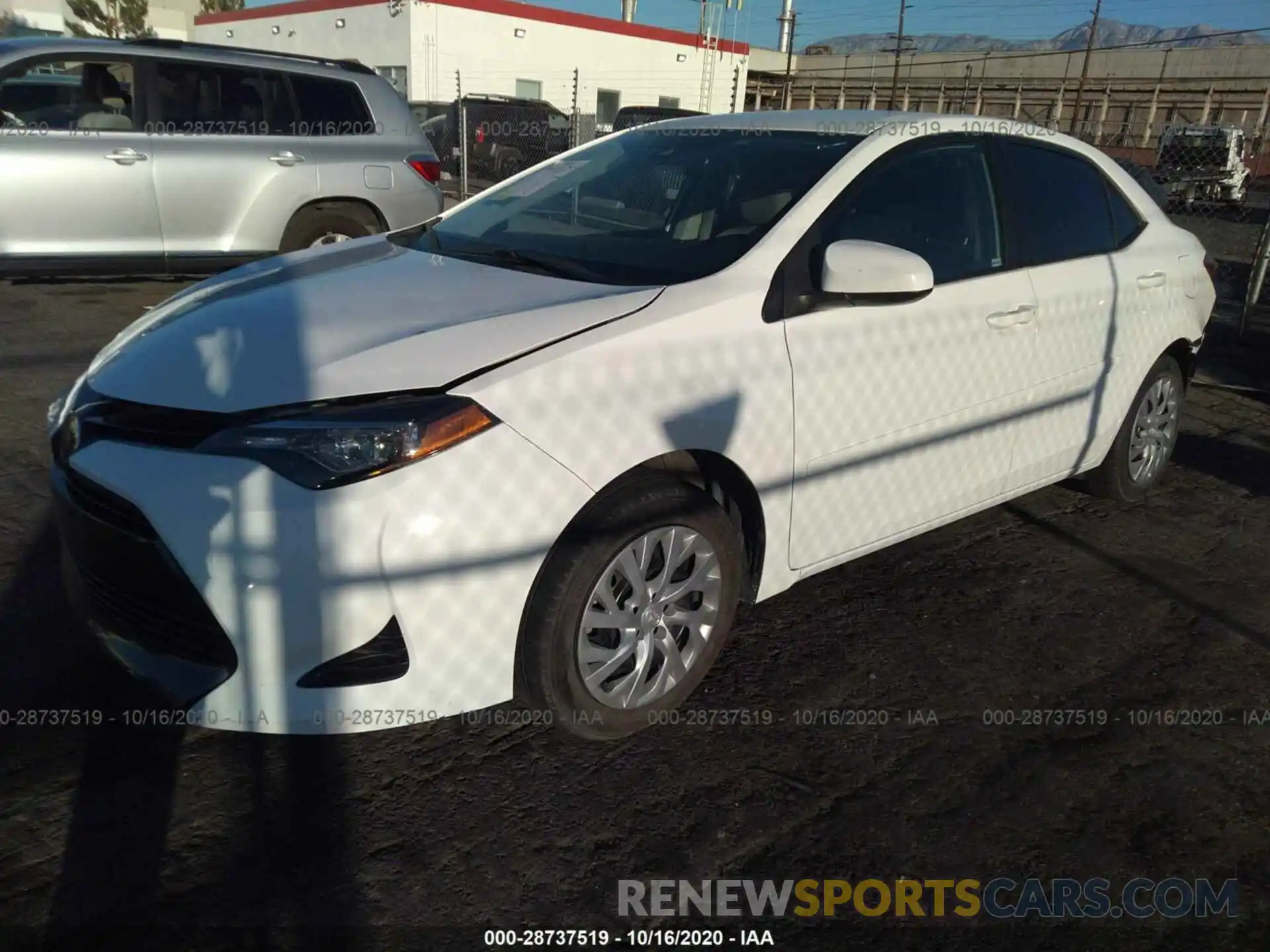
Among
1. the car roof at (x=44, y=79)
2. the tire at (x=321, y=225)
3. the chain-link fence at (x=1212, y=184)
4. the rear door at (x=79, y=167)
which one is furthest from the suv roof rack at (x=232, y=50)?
the chain-link fence at (x=1212, y=184)

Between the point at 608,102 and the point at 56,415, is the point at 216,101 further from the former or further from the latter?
the point at 608,102

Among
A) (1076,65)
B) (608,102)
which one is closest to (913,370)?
(608,102)

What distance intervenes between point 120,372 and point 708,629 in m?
1.75

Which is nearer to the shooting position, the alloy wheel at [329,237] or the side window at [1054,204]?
the side window at [1054,204]

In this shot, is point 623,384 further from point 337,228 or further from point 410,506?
point 337,228

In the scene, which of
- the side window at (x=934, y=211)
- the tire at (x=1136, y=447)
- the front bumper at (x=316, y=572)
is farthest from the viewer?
the tire at (x=1136, y=447)

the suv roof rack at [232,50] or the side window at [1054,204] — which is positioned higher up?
the suv roof rack at [232,50]

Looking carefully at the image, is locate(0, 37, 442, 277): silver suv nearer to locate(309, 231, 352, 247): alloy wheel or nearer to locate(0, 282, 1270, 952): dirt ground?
locate(309, 231, 352, 247): alloy wheel

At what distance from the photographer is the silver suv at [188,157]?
642 centimetres

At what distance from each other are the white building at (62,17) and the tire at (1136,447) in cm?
4076

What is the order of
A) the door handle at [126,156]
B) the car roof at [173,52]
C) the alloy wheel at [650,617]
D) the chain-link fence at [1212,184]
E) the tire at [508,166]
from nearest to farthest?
the alloy wheel at [650,617], the car roof at [173,52], the door handle at [126,156], the tire at [508,166], the chain-link fence at [1212,184]

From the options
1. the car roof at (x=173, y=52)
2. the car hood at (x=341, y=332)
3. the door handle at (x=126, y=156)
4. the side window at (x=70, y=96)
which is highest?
the car roof at (x=173, y=52)

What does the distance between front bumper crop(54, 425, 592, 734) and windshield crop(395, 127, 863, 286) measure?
0.95 meters

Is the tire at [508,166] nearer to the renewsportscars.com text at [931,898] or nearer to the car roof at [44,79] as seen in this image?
the car roof at [44,79]
